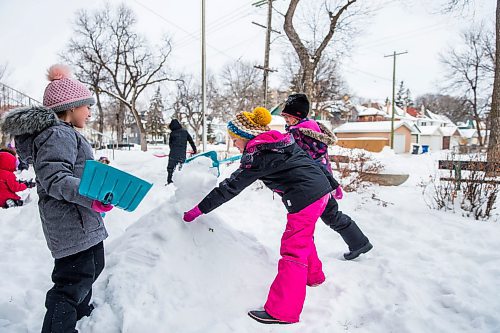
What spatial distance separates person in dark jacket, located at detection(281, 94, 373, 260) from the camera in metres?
2.91

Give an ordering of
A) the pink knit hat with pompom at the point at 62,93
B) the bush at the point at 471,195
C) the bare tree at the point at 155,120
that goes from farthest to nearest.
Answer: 1. the bare tree at the point at 155,120
2. the bush at the point at 471,195
3. the pink knit hat with pompom at the point at 62,93

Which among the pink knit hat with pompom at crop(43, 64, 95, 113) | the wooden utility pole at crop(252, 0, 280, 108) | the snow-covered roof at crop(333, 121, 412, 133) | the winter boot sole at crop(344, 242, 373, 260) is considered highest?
the wooden utility pole at crop(252, 0, 280, 108)

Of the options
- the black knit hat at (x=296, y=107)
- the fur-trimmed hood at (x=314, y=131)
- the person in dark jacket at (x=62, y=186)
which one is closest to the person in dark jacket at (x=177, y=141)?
the black knit hat at (x=296, y=107)

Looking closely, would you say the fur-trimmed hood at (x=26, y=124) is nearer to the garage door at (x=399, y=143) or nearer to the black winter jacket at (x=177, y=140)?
the black winter jacket at (x=177, y=140)

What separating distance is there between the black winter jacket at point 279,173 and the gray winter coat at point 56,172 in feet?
2.82

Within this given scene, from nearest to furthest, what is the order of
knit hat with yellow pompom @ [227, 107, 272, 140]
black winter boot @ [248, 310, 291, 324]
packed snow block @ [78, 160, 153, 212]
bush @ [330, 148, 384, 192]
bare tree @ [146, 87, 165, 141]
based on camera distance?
packed snow block @ [78, 160, 153, 212], black winter boot @ [248, 310, 291, 324], knit hat with yellow pompom @ [227, 107, 272, 140], bush @ [330, 148, 384, 192], bare tree @ [146, 87, 165, 141]

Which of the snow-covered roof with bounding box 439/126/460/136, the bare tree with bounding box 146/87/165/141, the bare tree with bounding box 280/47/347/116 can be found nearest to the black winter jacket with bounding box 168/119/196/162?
the bare tree with bounding box 280/47/347/116

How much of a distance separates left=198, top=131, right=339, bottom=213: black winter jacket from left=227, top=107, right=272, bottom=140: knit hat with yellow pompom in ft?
0.41

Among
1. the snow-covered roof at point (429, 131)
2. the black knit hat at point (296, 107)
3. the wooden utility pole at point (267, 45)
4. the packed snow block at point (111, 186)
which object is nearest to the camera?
the packed snow block at point (111, 186)

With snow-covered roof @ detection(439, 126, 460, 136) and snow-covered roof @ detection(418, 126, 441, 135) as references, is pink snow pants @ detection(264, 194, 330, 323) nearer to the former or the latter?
snow-covered roof @ detection(418, 126, 441, 135)

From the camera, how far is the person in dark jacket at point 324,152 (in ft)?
9.55

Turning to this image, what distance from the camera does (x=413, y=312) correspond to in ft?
7.09

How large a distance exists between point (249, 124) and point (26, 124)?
133 cm

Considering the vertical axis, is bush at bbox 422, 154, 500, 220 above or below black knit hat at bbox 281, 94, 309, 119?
below
